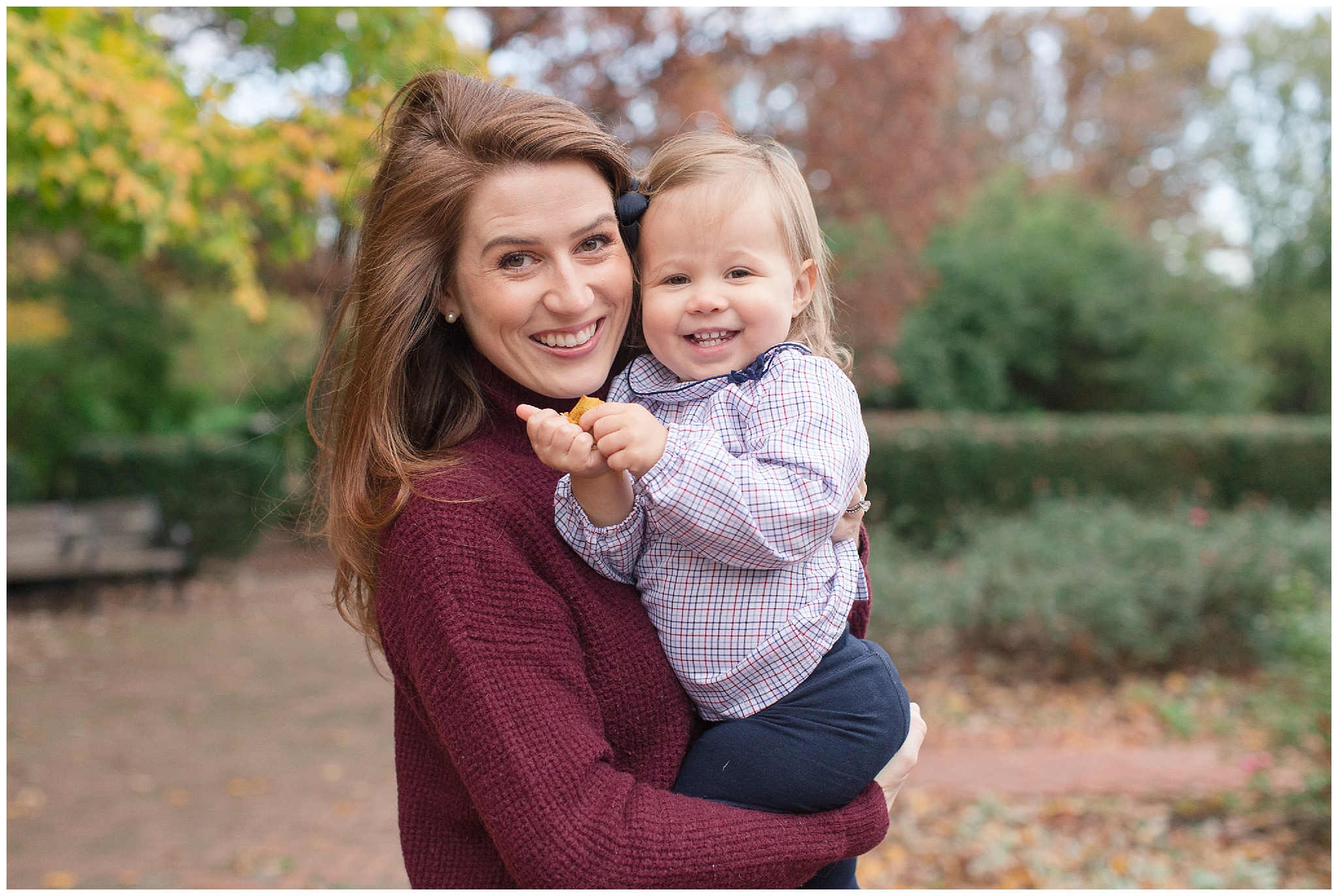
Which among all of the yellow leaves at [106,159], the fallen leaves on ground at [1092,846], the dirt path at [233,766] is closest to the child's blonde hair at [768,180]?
the dirt path at [233,766]

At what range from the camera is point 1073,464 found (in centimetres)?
1145

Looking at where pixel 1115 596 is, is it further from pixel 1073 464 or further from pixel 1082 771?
pixel 1073 464

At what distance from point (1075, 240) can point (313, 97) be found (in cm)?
1435

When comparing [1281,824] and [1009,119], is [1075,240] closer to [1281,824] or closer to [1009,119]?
[1009,119]

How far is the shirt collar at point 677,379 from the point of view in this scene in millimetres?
1736

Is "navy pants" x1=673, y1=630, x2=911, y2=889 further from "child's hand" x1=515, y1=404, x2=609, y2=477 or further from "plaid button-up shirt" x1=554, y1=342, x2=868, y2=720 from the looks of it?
Answer: "child's hand" x1=515, y1=404, x2=609, y2=477

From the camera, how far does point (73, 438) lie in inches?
534

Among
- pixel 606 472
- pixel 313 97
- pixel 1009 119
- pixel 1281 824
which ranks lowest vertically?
pixel 1281 824

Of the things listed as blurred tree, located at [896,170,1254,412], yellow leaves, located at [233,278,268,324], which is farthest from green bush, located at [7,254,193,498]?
blurred tree, located at [896,170,1254,412]

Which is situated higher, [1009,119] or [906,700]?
[1009,119]

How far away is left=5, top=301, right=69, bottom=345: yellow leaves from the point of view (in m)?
14.5

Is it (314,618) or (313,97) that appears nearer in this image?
(313,97)

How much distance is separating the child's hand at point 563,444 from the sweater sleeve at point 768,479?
9cm

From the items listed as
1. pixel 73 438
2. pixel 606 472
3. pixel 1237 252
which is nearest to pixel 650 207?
pixel 606 472
